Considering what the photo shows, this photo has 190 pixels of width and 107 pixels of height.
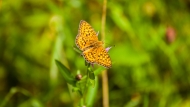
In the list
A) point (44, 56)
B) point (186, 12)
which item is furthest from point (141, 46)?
point (44, 56)

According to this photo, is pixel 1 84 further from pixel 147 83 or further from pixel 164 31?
pixel 164 31

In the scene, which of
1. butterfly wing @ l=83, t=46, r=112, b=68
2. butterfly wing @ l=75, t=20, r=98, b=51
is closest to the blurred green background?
butterfly wing @ l=75, t=20, r=98, b=51

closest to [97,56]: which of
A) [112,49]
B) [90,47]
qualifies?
[90,47]

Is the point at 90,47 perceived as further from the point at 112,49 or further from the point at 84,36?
the point at 112,49

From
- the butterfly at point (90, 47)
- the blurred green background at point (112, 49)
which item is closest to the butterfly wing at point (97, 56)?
the butterfly at point (90, 47)

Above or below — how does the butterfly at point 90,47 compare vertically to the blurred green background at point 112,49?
below

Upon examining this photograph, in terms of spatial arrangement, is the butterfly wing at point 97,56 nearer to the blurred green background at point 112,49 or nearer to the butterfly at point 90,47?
the butterfly at point 90,47
